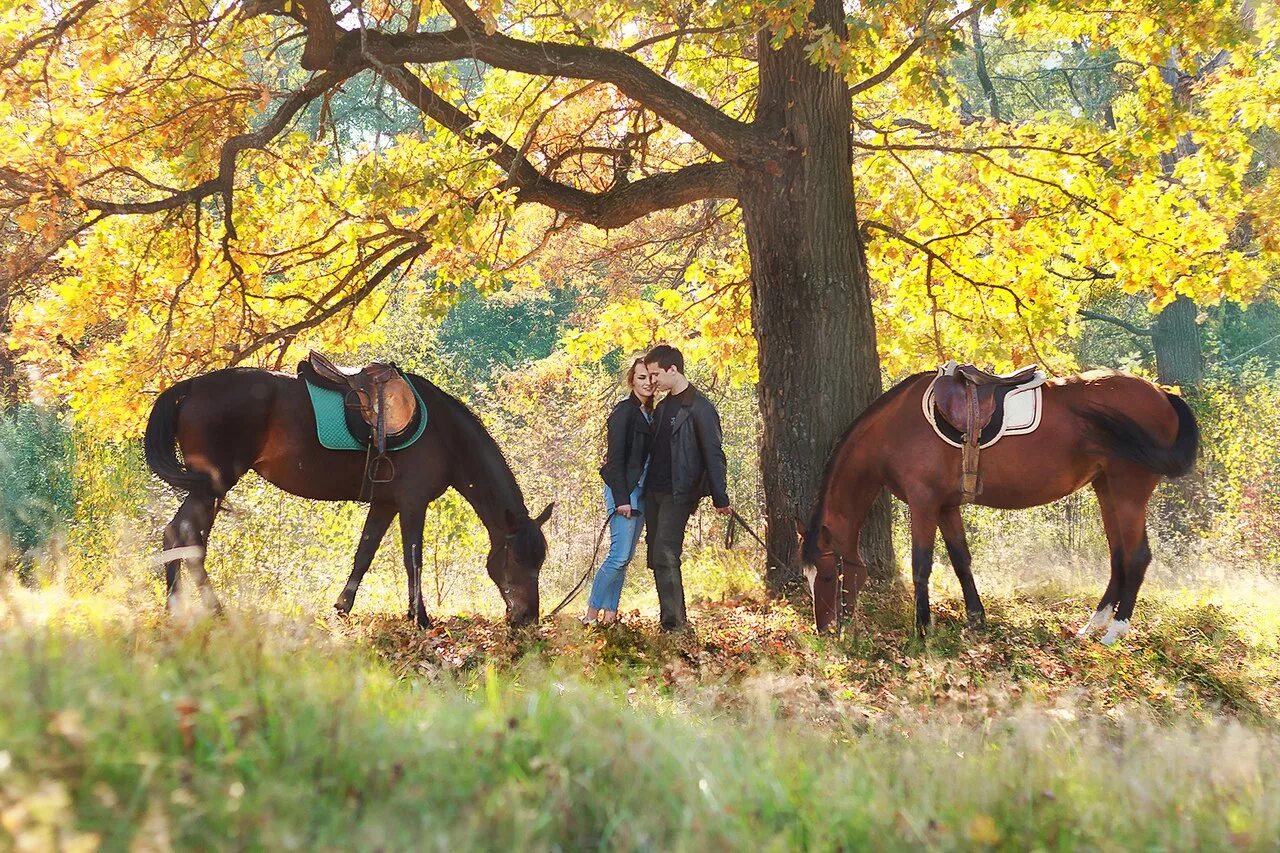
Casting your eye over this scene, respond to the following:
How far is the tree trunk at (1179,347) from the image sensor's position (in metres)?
21.1

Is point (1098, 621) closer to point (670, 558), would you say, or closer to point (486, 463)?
point (670, 558)

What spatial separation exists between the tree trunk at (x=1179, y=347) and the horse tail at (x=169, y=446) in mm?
19013

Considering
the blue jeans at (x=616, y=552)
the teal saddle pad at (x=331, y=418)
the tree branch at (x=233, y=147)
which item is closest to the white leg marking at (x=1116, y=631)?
the blue jeans at (x=616, y=552)

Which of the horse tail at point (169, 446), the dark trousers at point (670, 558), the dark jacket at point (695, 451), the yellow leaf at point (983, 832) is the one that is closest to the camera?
the yellow leaf at point (983, 832)

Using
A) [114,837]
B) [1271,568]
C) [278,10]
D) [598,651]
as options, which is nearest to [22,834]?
[114,837]

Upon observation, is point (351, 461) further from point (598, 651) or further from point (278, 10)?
point (278, 10)

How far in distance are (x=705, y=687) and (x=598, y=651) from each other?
1.31 m

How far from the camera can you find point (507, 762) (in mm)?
3178

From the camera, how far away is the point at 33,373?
11102 mm

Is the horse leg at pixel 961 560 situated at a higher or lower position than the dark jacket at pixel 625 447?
lower

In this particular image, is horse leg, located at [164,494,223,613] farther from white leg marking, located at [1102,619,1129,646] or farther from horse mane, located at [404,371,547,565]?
white leg marking, located at [1102,619,1129,646]

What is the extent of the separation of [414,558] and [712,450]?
2418mm

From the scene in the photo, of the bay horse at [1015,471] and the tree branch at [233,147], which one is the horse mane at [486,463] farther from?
the bay horse at [1015,471]

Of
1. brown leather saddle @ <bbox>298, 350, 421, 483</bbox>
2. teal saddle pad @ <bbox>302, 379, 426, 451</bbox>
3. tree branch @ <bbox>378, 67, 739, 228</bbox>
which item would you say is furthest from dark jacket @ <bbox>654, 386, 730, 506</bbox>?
tree branch @ <bbox>378, 67, 739, 228</bbox>
